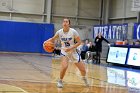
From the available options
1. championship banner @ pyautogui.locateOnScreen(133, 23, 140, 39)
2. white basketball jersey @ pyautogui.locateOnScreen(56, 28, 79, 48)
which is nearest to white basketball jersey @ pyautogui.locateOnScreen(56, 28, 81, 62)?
white basketball jersey @ pyautogui.locateOnScreen(56, 28, 79, 48)

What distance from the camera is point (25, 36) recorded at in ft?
93.6

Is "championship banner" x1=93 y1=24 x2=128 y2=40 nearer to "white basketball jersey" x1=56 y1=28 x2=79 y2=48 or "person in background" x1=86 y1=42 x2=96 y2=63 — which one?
"person in background" x1=86 y1=42 x2=96 y2=63

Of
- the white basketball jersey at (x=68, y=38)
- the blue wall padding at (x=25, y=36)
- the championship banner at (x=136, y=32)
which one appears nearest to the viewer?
the white basketball jersey at (x=68, y=38)

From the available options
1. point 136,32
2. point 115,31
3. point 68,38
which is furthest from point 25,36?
point 68,38

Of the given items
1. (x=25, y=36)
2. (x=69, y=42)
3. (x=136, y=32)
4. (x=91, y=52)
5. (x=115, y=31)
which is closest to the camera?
(x=69, y=42)

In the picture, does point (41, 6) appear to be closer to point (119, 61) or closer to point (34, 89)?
point (119, 61)

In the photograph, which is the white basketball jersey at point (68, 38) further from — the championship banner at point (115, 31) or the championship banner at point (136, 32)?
the championship banner at point (115, 31)

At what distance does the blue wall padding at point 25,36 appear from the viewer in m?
28.1

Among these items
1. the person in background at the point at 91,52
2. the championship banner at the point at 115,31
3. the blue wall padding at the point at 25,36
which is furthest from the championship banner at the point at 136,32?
the blue wall padding at the point at 25,36

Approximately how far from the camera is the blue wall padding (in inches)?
1107

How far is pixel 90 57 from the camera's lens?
72.6ft

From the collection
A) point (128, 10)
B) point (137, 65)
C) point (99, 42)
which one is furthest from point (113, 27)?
point (137, 65)

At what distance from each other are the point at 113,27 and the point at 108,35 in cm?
101

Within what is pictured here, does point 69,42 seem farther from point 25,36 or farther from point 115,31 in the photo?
point 25,36
